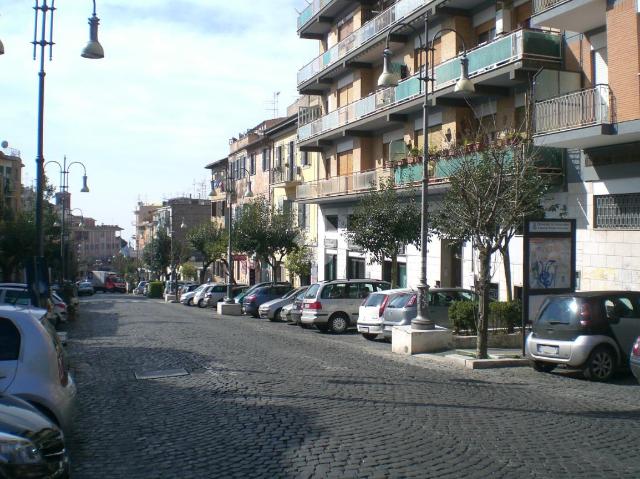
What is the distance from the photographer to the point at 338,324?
22.6 m

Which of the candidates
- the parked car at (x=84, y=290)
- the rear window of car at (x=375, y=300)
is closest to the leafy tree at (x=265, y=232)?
the rear window of car at (x=375, y=300)

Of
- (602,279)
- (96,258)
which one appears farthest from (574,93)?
(96,258)

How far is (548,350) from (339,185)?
2220 cm

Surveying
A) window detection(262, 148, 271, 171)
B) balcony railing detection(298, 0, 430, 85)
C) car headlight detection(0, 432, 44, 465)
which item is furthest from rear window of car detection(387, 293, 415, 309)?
window detection(262, 148, 271, 171)

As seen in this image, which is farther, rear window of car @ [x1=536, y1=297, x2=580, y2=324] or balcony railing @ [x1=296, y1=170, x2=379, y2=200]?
balcony railing @ [x1=296, y1=170, x2=379, y2=200]

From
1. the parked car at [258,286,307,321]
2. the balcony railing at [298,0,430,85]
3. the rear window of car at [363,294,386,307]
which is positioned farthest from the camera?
the parked car at [258,286,307,321]

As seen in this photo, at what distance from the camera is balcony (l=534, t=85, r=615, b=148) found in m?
17.4

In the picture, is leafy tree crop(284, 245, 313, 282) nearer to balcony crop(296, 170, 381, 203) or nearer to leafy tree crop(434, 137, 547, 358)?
balcony crop(296, 170, 381, 203)

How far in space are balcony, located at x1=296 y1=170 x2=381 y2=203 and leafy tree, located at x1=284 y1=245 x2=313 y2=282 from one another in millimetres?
2932

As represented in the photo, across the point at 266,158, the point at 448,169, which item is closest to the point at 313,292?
the point at 448,169

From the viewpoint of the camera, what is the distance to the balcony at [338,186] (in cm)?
3062

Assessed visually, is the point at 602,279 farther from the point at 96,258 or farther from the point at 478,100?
the point at 96,258

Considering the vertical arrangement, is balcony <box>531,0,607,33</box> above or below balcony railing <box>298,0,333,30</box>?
below

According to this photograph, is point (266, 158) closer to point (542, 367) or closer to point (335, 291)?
point (335, 291)
